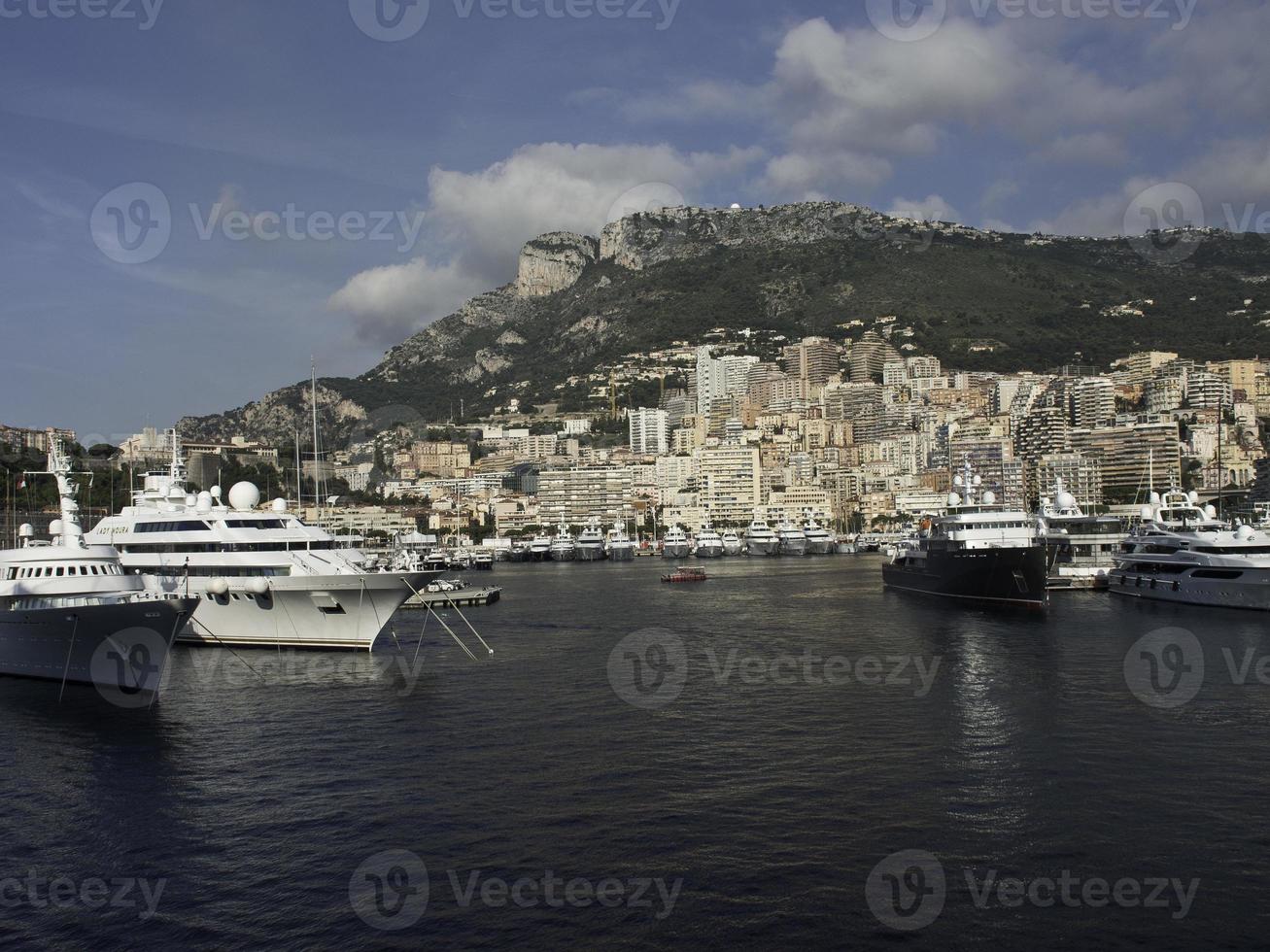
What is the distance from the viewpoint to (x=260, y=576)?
39.0 m

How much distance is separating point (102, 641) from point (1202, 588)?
51.4 metres

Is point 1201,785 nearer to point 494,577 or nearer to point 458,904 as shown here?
point 458,904

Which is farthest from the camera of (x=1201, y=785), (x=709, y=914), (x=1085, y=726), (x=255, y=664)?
(x=255, y=664)

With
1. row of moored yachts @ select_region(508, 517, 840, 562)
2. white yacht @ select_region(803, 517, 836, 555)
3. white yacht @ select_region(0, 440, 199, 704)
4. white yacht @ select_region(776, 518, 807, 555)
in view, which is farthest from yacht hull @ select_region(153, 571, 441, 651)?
white yacht @ select_region(803, 517, 836, 555)

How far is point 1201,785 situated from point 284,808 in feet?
61.7

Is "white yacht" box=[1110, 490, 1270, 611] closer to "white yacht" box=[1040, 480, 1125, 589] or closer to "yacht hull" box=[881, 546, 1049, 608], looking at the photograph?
"white yacht" box=[1040, 480, 1125, 589]

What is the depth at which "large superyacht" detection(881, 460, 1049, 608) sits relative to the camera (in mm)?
54625

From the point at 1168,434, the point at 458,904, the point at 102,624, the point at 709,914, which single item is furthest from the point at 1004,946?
the point at 1168,434

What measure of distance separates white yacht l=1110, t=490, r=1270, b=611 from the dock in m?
40.1

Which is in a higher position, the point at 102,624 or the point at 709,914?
the point at 102,624

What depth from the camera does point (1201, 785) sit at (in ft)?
67.2

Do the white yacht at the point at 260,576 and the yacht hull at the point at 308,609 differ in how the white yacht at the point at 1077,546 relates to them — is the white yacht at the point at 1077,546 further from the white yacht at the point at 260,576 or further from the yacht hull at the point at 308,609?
the white yacht at the point at 260,576

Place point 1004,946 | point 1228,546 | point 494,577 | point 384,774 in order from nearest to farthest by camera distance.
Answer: point 1004,946 → point 384,774 → point 1228,546 → point 494,577

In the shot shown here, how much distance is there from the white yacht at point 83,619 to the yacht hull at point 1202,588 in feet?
158
